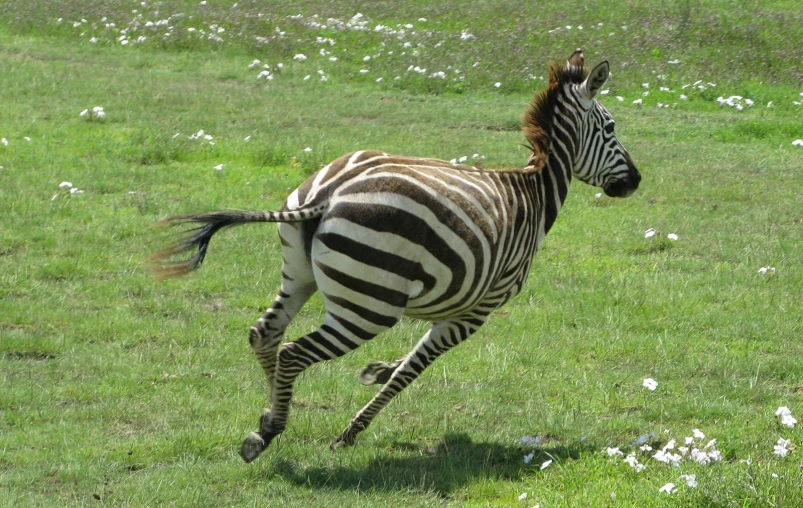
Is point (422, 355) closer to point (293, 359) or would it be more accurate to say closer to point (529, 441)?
point (529, 441)

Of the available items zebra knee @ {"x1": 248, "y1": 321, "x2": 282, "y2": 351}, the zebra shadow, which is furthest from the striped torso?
the zebra shadow

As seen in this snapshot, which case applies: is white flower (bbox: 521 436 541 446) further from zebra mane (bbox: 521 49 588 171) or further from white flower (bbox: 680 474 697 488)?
zebra mane (bbox: 521 49 588 171)

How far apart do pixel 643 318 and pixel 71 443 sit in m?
4.86

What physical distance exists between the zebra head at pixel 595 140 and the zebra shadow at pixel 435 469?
2234mm

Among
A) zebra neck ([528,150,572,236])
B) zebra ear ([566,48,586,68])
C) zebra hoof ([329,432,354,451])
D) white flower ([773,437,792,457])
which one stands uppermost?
zebra ear ([566,48,586,68])

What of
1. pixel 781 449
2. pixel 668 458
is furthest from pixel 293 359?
pixel 781 449

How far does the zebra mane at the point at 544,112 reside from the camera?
6.96m

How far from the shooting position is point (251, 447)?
19.4ft

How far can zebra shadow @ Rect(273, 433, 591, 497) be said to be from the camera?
18.8ft

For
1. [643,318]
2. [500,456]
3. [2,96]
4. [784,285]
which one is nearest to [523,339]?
[643,318]

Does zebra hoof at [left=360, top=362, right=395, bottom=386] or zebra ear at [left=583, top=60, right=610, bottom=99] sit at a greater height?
zebra ear at [left=583, top=60, right=610, bottom=99]

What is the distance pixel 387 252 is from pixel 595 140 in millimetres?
2427

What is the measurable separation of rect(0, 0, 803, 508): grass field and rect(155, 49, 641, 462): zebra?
0.58 metres

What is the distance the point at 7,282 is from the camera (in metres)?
8.87
